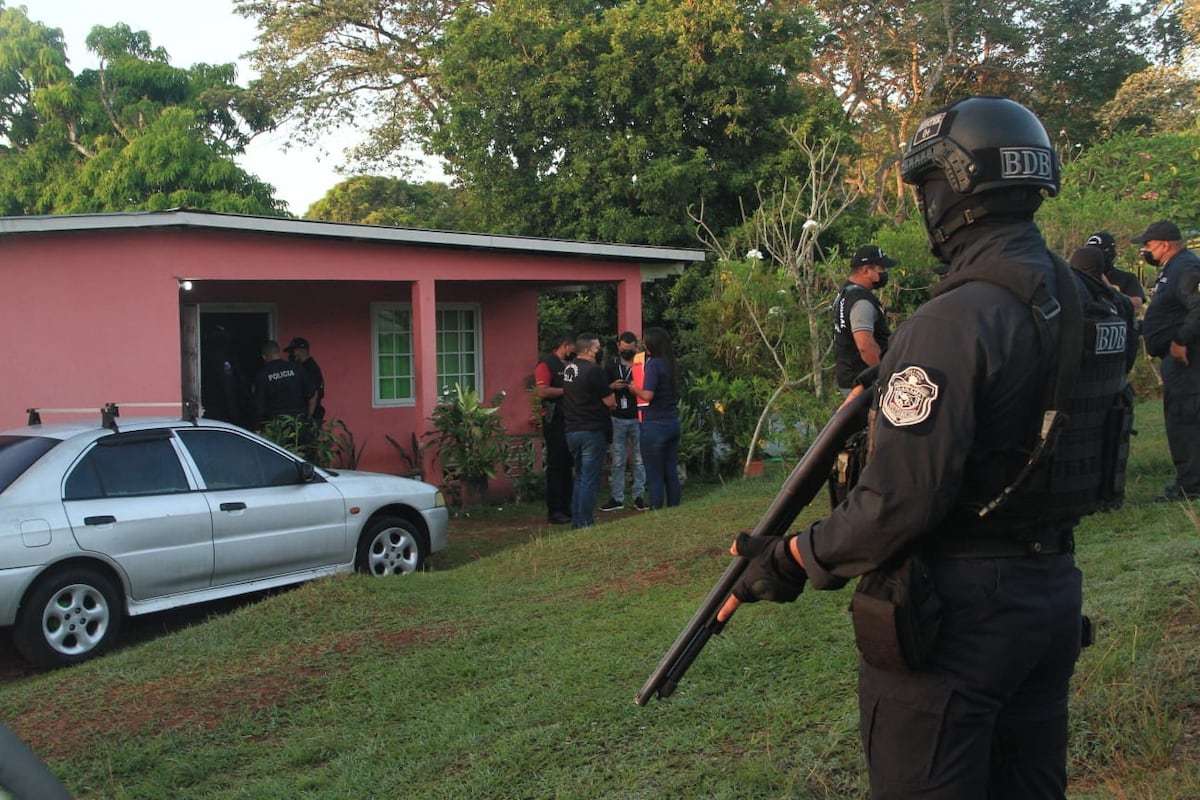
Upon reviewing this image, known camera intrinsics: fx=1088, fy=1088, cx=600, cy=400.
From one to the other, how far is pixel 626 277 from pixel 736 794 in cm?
1044

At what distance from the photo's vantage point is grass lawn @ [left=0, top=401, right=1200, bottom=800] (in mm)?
3680

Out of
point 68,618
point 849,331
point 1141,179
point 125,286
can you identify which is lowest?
point 68,618

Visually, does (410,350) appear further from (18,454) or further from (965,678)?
(965,678)

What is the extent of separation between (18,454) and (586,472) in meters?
4.79

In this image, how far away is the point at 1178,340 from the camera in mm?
7047

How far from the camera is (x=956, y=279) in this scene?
7.82 feet

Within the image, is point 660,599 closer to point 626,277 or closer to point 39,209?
point 626,277

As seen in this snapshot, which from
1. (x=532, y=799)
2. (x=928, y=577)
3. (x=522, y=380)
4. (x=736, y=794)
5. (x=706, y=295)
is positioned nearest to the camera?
(x=928, y=577)

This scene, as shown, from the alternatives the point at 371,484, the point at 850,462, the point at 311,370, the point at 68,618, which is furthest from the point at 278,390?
the point at 850,462

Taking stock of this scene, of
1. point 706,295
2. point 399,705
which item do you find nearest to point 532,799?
point 399,705

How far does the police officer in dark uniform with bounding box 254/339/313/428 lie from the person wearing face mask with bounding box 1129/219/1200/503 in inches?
311

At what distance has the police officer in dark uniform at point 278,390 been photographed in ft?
36.7

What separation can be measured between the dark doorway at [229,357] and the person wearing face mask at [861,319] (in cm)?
745

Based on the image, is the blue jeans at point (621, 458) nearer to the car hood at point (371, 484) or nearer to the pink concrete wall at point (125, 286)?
the pink concrete wall at point (125, 286)
